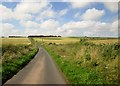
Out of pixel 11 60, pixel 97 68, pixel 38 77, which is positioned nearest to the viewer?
pixel 38 77

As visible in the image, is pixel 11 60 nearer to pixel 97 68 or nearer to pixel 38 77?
pixel 38 77

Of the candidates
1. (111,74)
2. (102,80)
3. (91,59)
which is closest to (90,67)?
(91,59)

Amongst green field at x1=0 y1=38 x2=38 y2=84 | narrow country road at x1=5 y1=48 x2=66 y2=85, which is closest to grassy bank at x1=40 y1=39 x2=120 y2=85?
narrow country road at x1=5 y1=48 x2=66 y2=85

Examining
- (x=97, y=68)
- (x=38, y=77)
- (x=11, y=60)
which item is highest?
(x=97, y=68)

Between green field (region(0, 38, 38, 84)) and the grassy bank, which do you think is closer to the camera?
the grassy bank

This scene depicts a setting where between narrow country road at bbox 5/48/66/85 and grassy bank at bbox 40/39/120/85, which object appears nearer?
grassy bank at bbox 40/39/120/85

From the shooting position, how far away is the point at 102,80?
16.3 m

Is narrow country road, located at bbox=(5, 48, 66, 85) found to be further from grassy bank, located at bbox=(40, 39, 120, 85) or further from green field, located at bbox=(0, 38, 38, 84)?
grassy bank, located at bbox=(40, 39, 120, 85)

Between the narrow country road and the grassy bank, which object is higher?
the grassy bank

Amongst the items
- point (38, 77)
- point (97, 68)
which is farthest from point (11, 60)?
point (97, 68)

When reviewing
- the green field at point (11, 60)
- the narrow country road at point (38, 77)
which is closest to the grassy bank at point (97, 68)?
the narrow country road at point (38, 77)

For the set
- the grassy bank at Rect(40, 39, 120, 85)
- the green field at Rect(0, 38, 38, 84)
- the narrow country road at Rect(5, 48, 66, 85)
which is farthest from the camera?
the green field at Rect(0, 38, 38, 84)

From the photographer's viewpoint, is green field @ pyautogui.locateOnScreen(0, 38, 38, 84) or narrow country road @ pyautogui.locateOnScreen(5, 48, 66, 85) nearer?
narrow country road @ pyautogui.locateOnScreen(5, 48, 66, 85)

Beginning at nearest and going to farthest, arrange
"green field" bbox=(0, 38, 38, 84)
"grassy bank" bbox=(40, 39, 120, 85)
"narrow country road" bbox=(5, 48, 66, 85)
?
"grassy bank" bbox=(40, 39, 120, 85)
"narrow country road" bbox=(5, 48, 66, 85)
"green field" bbox=(0, 38, 38, 84)
